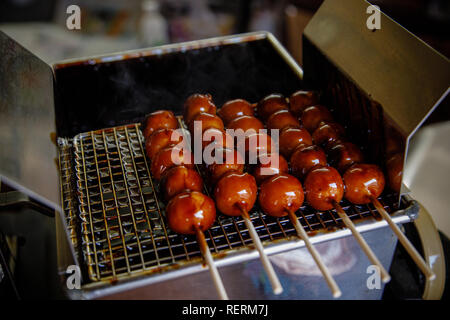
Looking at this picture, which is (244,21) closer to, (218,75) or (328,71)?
(218,75)

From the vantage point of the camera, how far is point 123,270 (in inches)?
72.6

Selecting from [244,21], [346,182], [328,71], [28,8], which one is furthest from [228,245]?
[28,8]

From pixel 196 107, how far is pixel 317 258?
133cm

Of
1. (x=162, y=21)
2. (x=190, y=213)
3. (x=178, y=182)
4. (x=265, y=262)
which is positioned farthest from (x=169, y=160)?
(x=162, y=21)

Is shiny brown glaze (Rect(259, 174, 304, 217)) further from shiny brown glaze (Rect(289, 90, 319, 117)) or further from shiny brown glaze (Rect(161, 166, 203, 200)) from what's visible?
shiny brown glaze (Rect(289, 90, 319, 117))

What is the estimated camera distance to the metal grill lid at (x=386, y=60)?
1810 mm

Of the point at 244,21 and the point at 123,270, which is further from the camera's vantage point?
the point at 244,21

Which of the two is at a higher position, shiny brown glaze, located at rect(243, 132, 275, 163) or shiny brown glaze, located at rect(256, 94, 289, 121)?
shiny brown glaze, located at rect(256, 94, 289, 121)

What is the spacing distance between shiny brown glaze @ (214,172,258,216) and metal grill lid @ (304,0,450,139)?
0.72 m

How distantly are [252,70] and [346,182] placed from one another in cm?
145

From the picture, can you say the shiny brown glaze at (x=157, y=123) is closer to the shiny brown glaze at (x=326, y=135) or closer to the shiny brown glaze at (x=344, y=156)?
the shiny brown glaze at (x=326, y=135)

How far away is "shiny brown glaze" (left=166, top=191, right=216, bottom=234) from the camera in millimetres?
1917

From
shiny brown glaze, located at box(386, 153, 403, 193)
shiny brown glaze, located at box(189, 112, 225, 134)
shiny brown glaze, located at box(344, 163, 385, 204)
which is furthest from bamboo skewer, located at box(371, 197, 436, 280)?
shiny brown glaze, located at box(189, 112, 225, 134)

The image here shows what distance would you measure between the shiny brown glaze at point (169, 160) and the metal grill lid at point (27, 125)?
1.83ft
